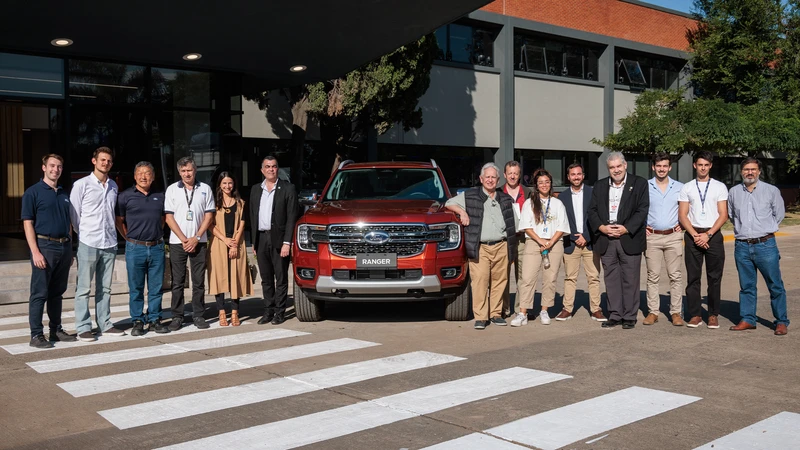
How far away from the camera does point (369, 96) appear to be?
69.2 ft

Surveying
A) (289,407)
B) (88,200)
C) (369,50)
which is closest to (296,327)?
(88,200)

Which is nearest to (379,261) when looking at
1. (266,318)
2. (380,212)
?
(380,212)

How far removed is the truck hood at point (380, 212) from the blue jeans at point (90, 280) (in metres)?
2.27

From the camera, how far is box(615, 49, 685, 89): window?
36.7m

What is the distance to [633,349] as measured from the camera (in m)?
8.01

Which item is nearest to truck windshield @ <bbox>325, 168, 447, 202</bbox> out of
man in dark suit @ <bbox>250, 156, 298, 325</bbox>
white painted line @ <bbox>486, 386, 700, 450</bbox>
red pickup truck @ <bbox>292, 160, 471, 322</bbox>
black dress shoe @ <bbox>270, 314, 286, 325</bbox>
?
red pickup truck @ <bbox>292, 160, 471, 322</bbox>

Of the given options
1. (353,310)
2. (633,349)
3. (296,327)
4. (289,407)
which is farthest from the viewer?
(353,310)

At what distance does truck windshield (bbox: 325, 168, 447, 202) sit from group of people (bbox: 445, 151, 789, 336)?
0.83m

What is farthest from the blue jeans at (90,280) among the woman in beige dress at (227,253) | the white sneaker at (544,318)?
the white sneaker at (544,318)

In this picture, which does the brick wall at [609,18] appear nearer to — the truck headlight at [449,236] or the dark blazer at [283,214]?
the dark blazer at [283,214]

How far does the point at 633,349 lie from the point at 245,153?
18.1 meters

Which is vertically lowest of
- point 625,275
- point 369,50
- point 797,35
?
point 625,275

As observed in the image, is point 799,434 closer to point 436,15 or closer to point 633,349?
point 633,349

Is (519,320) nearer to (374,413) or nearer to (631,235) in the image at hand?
(631,235)
